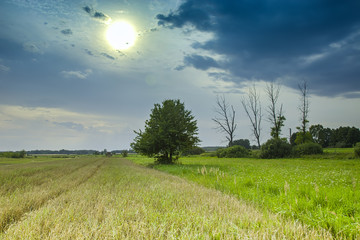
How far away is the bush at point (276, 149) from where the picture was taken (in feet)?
129

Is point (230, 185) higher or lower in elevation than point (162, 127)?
lower

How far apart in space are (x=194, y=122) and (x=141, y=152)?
8331 mm

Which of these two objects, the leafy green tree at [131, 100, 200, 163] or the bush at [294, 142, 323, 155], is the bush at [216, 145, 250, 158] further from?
the leafy green tree at [131, 100, 200, 163]

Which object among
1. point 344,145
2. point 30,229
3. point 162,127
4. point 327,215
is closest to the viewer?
point 30,229

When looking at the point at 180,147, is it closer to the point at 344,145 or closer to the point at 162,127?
the point at 162,127

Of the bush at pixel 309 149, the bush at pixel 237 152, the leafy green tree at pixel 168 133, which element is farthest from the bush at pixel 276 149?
the leafy green tree at pixel 168 133

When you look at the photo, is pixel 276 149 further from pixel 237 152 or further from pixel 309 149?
pixel 237 152

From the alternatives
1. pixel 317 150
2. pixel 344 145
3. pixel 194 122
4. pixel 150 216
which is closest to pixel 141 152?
pixel 194 122

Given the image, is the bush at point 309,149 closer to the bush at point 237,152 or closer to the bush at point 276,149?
the bush at point 276,149

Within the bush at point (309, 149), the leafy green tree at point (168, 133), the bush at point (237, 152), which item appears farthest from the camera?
the bush at point (237, 152)

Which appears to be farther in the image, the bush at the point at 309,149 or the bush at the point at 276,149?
the bush at the point at 276,149

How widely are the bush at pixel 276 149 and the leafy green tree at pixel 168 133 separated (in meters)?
20.0

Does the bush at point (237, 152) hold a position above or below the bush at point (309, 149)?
below

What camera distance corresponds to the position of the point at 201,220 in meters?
3.50
